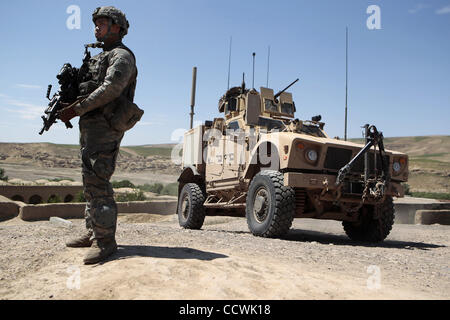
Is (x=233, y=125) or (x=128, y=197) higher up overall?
(x=233, y=125)

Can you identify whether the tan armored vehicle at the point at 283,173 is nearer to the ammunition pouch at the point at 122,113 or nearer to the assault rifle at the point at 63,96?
the ammunition pouch at the point at 122,113

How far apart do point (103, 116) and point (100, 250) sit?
1089mm

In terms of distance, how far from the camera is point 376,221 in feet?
22.4

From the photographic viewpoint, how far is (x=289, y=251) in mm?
4547

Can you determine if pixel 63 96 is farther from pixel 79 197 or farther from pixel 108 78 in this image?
pixel 79 197

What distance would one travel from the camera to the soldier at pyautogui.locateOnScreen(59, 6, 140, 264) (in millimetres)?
3424

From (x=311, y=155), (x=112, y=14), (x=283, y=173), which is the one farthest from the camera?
(x=283, y=173)

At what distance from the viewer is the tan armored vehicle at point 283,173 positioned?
597 centimetres

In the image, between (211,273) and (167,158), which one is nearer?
(211,273)

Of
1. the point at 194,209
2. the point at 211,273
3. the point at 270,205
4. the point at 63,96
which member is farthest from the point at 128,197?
the point at 211,273

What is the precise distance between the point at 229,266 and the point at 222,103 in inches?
248

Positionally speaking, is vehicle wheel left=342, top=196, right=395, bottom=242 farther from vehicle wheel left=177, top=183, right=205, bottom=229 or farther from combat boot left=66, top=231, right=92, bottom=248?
combat boot left=66, top=231, right=92, bottom=248

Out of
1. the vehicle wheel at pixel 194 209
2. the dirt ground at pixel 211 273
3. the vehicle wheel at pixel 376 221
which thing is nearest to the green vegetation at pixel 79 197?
the vehicle wheel at pixel 194 209
